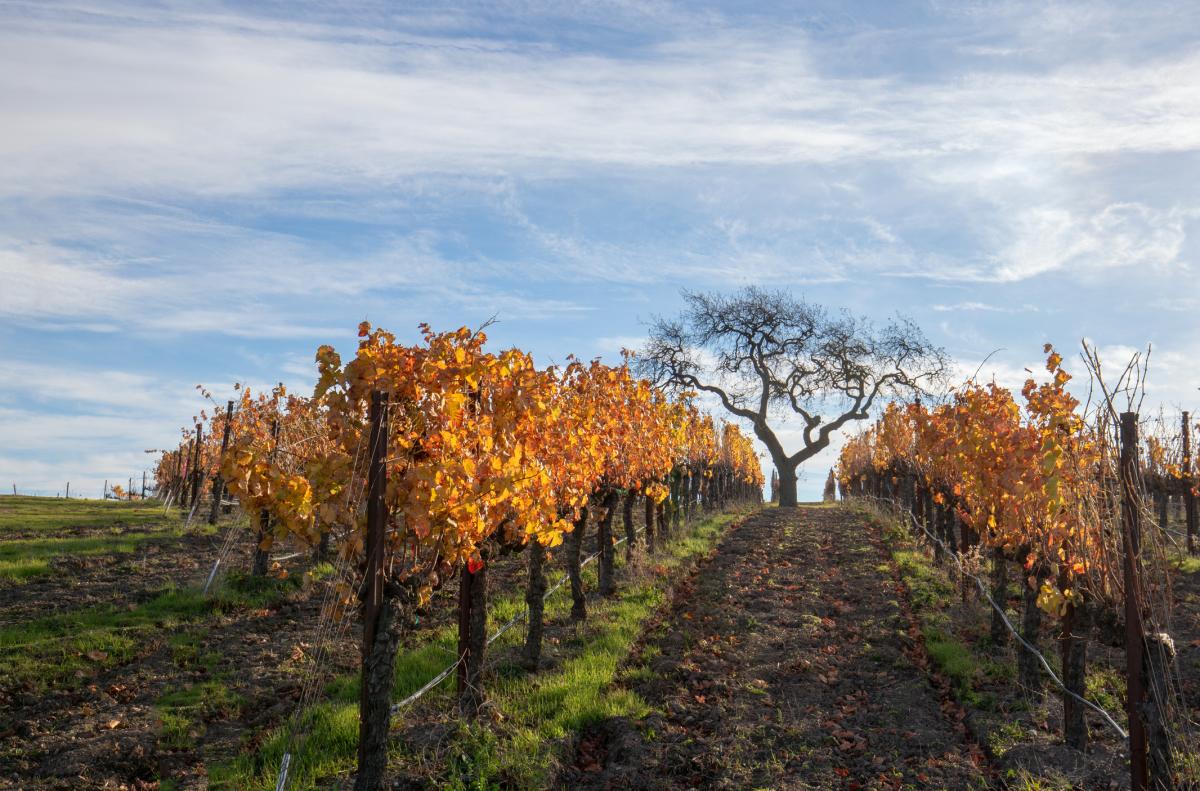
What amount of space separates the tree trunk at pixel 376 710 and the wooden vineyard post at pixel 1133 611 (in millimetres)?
5618

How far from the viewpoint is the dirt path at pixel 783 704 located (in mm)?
7828

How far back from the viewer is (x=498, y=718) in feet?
28.2

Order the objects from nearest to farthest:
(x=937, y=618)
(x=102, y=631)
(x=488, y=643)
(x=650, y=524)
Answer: (x=488, y=643) → (x=102, y=631) → (x=937, y=618) → (x=650, y=524)

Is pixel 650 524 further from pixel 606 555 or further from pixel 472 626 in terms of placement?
pixel 472 626

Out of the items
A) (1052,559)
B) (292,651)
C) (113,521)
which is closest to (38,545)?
(113,521)

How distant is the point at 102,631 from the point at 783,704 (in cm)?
967

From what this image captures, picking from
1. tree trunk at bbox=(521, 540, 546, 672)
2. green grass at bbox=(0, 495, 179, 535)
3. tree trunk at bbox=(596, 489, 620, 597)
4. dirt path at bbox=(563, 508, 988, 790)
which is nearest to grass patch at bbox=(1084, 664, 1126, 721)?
dirt path at bbox=(563, 508, 988, 790)

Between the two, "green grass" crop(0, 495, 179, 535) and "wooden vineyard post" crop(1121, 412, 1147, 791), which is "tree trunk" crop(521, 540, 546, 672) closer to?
"wooden vineyard post" crop(1121, 412, 1147, 791)

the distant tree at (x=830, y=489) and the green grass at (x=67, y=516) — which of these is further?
the distant tree at (x=830, y=489)

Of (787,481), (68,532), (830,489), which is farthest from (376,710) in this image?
(830,489)

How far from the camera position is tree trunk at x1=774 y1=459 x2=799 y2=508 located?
4584 cm

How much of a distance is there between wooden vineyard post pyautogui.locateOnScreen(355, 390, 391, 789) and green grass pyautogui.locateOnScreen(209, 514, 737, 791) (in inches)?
37.6

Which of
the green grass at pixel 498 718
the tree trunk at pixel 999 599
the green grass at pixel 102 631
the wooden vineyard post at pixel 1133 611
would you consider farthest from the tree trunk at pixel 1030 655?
the green grass at pixel 102 631

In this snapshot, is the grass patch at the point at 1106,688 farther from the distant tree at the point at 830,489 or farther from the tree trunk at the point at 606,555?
the distant tree at the point at 830,489
